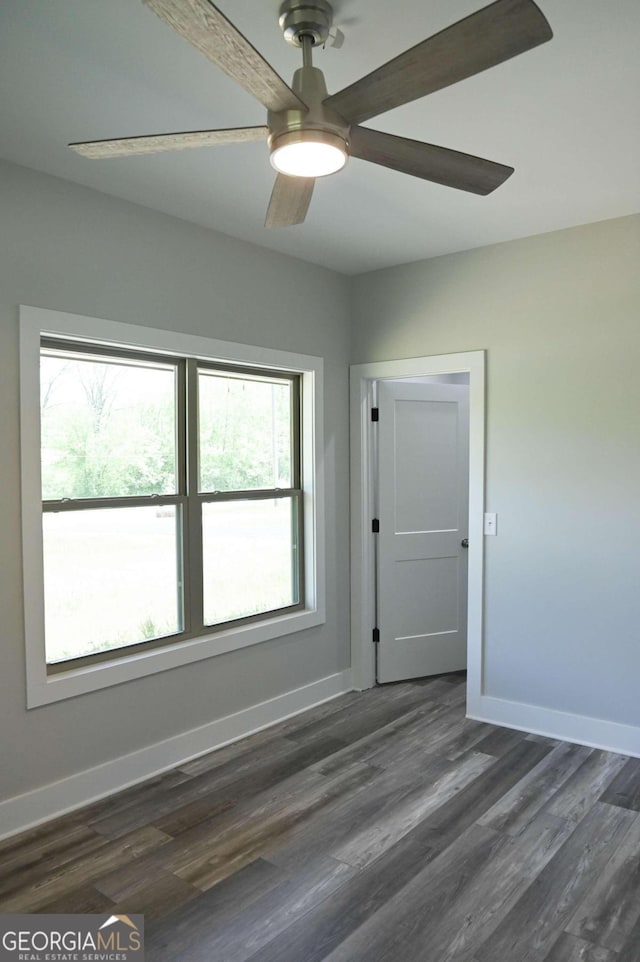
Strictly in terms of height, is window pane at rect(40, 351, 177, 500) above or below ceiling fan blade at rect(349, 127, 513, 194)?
below

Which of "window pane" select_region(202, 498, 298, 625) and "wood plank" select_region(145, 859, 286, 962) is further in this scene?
"window pane" select_region(202, 498, 298, 625)

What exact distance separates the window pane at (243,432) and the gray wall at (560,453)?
41.3 inches

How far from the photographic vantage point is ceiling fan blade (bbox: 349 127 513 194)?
174 centimetres

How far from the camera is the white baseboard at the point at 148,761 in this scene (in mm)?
2701

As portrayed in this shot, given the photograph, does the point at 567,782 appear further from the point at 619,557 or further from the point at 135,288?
the point at 135,288

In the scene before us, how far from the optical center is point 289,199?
6.71 ft

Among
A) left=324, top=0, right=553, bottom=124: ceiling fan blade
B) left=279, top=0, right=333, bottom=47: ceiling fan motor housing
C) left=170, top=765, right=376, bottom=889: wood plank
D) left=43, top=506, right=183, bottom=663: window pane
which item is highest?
left=279, top=0, right=333, bottom=47: ceiling fan motor housing

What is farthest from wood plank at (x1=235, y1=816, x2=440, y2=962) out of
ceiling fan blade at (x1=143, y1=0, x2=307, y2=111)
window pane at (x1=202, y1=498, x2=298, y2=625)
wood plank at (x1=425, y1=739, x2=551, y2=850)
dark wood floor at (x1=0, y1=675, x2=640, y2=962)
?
ceiling fan blade at (x1=143, y1=0, x2=307, y2=111)

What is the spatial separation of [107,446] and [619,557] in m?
2.55

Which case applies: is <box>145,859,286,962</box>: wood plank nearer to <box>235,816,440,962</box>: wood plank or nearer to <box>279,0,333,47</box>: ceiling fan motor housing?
<box>235,816,440,962</box>: wood plank

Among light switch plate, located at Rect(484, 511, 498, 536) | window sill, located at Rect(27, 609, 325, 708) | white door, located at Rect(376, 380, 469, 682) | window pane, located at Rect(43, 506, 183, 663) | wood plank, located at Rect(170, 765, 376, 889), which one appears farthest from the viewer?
white door, located at Rect(376, 380, 469, 682)

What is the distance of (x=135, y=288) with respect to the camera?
10.1ft

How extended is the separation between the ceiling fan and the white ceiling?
28 centimetres

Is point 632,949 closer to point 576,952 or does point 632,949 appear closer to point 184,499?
point 576,952
